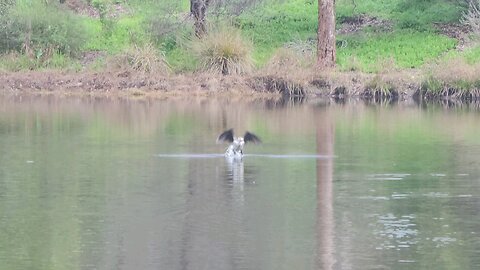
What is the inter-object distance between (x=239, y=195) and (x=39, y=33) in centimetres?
2745

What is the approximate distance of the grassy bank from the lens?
41688 mm

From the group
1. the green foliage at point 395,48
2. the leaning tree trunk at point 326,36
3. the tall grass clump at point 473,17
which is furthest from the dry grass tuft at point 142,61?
the tall grass clump at point 473,17

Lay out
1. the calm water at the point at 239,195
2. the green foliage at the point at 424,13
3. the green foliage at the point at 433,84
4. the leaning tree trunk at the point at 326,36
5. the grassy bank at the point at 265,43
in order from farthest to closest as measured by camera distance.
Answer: the green foliage at the point at 424,13, the leaning tree trunk at the point at 326,36, the grassy bank at the point at 265,43, the green foliage at the point at 433,84, the calm water at the point at 239,195

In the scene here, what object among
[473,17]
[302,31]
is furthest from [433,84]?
[302,31]

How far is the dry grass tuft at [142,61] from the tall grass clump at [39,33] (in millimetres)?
2684

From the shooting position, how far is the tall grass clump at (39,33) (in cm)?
4528

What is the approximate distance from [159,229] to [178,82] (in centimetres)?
2620

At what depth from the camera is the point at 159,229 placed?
16.6 meters

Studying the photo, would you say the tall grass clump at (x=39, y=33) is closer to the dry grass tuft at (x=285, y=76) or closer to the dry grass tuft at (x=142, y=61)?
the dry grass tuft at (x=142, y=61)

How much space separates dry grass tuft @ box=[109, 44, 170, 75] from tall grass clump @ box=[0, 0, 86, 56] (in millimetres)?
2684

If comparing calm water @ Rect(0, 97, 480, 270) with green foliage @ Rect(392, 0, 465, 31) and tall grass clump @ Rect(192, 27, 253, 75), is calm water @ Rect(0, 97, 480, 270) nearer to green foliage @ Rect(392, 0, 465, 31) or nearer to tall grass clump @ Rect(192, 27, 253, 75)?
tall grass clump @ Rect(192, 27, 253, 75)

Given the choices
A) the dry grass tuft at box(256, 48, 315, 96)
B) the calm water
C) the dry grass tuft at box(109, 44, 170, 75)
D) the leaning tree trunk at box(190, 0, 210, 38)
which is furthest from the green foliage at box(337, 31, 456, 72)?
the calm water

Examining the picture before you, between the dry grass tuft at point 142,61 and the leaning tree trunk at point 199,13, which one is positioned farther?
the leaning tree trunk at point 199,13

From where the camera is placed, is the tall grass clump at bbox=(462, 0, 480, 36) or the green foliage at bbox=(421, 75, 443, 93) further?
the tall grass clump at bbox=(462, 0, 480, 36)
